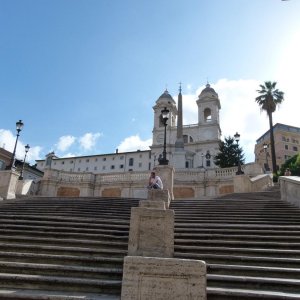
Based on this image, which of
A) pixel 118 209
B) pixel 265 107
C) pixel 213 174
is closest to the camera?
pixel 118 209

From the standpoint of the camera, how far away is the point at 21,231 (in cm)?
876

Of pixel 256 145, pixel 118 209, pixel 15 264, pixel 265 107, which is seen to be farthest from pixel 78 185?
pixel 256 145

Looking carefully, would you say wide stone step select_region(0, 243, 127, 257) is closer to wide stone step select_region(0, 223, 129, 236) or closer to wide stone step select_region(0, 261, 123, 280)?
wide stone step select_region(0, 261, 123, 280)

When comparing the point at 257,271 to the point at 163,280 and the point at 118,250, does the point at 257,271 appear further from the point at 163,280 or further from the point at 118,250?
the point at 118,250

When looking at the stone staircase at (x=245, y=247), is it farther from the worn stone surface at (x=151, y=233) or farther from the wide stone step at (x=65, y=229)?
the wide stone step at (x=65, y=229)

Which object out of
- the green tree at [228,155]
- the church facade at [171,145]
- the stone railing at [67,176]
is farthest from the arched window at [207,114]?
the stone railing at [67,176]

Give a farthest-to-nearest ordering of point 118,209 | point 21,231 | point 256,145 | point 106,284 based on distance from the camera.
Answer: point 256,145 → point 118,209 → point 21,231 → point 106,284

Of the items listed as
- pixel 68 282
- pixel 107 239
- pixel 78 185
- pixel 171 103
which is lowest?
pixel 68 282

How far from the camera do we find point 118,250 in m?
7.30

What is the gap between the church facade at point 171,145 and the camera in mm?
76438

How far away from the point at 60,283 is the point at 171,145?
74.0 metres

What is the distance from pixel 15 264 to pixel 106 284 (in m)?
2.24

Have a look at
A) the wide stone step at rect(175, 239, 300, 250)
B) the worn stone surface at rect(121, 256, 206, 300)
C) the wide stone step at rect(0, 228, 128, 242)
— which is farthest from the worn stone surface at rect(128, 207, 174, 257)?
the worn stone surface at rect(121, 256, 206, 300)

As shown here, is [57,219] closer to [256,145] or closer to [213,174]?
[213,174]
